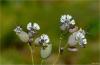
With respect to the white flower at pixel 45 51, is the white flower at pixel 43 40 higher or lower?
higher

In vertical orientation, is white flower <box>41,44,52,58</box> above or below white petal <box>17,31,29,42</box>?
below

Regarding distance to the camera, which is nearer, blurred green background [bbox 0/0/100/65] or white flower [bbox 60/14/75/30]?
white flower [bbox 60/14/75/30]

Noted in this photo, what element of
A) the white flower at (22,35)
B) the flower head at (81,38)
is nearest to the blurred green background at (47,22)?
the white flower at (22,35)

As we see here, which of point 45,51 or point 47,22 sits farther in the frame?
point 47,22

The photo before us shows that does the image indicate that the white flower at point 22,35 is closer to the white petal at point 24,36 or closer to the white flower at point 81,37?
the white petal at point 24,36

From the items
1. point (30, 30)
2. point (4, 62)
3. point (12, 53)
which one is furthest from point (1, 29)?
point (30, 30)

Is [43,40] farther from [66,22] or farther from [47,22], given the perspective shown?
[47,22]

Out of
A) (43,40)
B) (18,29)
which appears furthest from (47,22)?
(43,40)

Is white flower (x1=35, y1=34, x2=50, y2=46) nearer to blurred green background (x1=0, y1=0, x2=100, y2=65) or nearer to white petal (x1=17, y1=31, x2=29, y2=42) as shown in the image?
white petal (x1=17, y1=31, x2=29, y2=42)

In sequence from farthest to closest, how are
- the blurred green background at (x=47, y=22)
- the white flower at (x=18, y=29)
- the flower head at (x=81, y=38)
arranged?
the blurred green background at (x=47, y=22)
the white flower at (x=18, y=29)
the flower head at (x=81, y=38)

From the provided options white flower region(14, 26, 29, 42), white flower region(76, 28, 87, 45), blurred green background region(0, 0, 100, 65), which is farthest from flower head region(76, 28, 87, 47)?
blurred green background region(0, 0, 100, 65)
